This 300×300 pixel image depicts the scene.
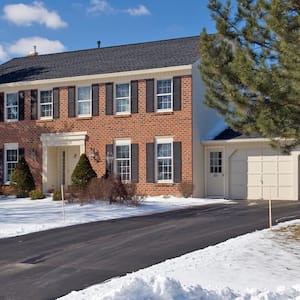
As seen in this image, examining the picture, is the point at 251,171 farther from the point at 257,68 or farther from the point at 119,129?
the point at 257,68

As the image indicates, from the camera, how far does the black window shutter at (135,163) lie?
2367 cm

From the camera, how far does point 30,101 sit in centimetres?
2605

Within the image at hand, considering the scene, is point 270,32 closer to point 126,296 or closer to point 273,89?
point 273,89

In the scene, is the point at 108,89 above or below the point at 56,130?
above

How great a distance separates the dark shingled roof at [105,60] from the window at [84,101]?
756 millimetres

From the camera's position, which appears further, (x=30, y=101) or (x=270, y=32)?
(x=30, y=101)

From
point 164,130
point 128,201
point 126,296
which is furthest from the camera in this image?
point 164,130

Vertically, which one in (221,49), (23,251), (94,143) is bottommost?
(23,251)

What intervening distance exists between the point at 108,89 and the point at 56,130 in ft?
10.9

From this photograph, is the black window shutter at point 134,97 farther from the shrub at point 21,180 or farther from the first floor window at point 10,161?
the first floor window at point 10,161

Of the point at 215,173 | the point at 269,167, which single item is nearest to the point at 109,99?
the point at 215,173

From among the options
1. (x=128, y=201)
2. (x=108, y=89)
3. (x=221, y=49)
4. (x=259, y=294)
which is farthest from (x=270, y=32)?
(x=108, y=89)

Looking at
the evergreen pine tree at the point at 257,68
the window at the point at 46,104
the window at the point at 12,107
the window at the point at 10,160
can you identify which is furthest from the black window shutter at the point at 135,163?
the evergreen pine tree at the point at 257,68

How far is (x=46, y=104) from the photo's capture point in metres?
25.9
